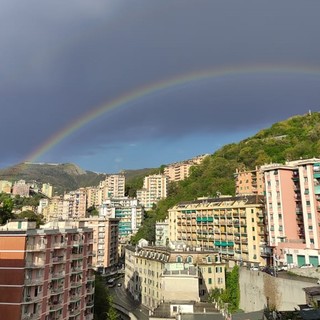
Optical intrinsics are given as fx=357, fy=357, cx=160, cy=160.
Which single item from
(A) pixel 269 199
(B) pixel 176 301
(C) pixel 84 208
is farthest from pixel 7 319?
(C) pixel 84 208

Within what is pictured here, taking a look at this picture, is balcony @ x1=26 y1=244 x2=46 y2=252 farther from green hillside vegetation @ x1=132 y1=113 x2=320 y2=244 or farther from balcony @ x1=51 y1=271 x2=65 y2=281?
green hillside vegetation @ x1=132 y1=113 x2=320 y2=244

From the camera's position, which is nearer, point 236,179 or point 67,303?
point 67,303

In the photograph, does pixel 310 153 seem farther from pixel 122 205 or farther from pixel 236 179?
pixel 122 205

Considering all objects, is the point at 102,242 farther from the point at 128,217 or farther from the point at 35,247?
the point at 35,247

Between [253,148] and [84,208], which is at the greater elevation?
[253,148]

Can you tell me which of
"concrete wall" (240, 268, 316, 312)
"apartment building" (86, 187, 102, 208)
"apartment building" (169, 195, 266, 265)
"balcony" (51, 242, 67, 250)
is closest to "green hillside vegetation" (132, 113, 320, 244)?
"apartment building" (169, 195, 266, 265)

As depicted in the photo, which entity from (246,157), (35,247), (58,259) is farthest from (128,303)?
(246,157)

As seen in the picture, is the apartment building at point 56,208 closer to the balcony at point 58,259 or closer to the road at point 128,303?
the road at point 128,303
